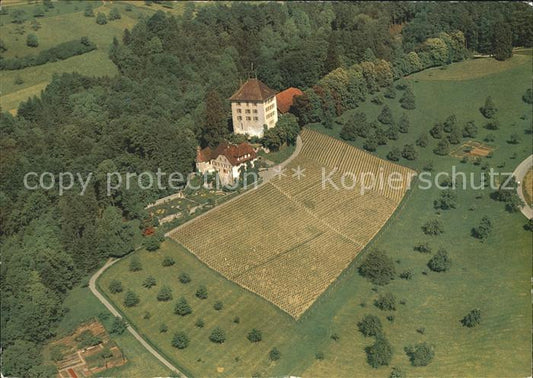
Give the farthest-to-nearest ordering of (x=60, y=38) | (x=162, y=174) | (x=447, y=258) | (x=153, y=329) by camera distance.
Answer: (x=60, y=38), (x=162, y=174), (x=447, y=258), (x=153, y=329)

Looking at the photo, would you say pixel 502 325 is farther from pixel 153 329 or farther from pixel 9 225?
pixel 9 225

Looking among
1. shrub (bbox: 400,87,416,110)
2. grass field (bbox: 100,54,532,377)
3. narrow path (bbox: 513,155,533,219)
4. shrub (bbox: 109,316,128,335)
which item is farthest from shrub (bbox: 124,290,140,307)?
shrub (bbox: 400,87,416,110)

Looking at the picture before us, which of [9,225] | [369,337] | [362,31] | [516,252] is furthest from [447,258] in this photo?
[362,31]

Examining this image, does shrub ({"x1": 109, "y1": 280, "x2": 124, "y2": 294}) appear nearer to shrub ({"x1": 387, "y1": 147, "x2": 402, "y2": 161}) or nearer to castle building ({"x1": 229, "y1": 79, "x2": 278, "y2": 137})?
castle building ({"x1": 229, "y1": 79, "x2": 278, "y2": 137})

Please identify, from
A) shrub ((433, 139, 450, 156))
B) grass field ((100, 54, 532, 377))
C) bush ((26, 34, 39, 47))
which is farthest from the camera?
bush ((26, 34, 39, 47))

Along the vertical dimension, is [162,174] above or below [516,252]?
above

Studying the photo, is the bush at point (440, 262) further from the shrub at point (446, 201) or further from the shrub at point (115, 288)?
the shrub at point (115, 288)
